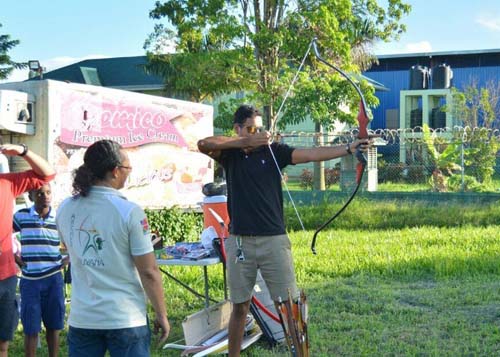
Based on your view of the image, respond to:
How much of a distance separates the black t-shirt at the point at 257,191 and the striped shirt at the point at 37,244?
132 cm

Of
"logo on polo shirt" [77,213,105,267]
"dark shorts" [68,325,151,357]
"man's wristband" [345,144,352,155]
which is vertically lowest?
"dark shorts" [68,325,151,357]

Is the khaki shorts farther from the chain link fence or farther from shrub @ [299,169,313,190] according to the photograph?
shrub @ [299,169,313,190]

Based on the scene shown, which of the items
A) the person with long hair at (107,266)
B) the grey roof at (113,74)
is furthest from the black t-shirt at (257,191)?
the grey roof at (113,74)

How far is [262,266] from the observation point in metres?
4.93

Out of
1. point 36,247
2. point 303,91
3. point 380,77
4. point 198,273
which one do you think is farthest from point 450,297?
point 380,77

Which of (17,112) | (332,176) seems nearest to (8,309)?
(17,112)

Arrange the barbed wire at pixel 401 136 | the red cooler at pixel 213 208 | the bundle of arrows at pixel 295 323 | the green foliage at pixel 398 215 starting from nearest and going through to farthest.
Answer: the bundle of arrows at pixel 295 323
the red cooler at pixel 213 208
the green foliage at pixel 398 215
the barbed wire at pixel 401 136

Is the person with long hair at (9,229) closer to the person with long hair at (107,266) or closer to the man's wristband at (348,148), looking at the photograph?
the person with long hair at (107,266)

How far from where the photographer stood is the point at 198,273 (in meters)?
8.86

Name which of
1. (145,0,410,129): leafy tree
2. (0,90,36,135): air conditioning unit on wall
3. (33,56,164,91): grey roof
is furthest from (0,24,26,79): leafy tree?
(0,90,36,135): air conditioning unit on wall

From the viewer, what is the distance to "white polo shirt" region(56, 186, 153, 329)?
10.8 feet

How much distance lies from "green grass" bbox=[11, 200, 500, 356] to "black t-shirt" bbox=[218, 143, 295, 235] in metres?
1.30

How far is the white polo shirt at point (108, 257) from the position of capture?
3285 millimetres

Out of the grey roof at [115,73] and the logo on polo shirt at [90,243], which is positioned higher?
the grey roof at [115,73]
